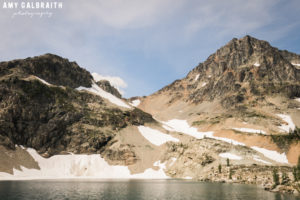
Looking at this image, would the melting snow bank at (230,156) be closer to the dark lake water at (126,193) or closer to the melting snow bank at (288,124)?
the dark lake water at (126,193)

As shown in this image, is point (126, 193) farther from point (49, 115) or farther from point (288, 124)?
point (288, 124)

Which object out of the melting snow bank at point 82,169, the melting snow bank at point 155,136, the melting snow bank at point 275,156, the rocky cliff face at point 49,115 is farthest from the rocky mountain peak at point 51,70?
the melting snow bank at point 275,156

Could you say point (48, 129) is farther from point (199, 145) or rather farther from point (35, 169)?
point (199, 145)

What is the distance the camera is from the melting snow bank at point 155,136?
4678 inches

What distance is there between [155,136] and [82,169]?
39836mm

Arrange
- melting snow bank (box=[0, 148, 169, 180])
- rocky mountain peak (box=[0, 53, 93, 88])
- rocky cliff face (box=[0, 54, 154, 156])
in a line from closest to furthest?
melting snow bank (box=[0, 148, 169, 180]) < rocky cliff face (box=[0, 54, 154, 156]) < rocky mountain peak (box=[0, 53, 93, 88])

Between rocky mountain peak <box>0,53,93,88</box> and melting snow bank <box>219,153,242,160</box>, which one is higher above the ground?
rocky mountain peak <box>0,53,93,88</box>

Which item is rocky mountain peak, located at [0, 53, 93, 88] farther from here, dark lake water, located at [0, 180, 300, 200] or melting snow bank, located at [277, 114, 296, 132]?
melting snow bank, located at [277, 114, 296, 132]

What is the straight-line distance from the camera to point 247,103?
19738 cm

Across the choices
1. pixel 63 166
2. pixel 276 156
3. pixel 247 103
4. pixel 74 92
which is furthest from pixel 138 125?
pixel 247 103

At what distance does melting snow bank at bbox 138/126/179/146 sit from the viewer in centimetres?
11881

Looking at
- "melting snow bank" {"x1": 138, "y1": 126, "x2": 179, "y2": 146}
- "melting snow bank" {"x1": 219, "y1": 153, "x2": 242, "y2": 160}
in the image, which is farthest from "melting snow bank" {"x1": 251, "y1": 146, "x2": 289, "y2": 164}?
"melting snow bank" {"x1": 138, "y1": 126, "x2": 179, "y2": 146}

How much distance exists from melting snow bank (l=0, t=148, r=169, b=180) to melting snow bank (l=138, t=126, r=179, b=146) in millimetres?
18033

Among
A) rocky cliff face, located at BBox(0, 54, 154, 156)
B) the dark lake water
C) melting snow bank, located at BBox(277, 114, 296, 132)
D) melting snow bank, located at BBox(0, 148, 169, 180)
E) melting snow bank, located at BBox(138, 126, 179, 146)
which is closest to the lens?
the dark lake water
